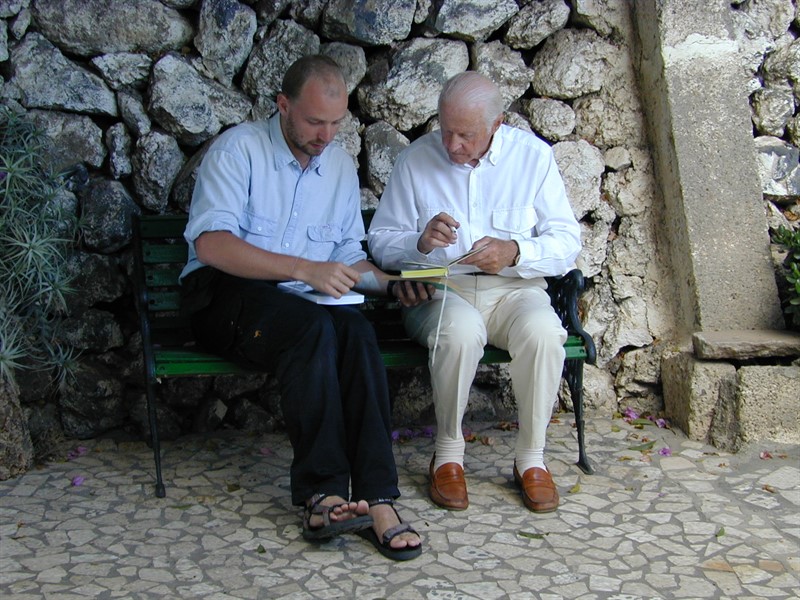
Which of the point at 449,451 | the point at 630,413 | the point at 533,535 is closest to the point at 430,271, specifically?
the point at 449,451

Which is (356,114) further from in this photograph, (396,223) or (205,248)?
(205,248)

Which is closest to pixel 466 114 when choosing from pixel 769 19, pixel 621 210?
pixel 621 210

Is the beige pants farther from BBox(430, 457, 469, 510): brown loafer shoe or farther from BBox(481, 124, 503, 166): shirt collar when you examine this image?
BBox(481, 124, 503, 166): shirt collar

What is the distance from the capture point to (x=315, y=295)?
12.3 ft

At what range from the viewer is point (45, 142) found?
13.9 ft

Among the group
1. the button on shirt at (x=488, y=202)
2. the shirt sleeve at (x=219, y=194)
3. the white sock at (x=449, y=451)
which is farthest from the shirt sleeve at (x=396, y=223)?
the white sock at (x=449, y=451)

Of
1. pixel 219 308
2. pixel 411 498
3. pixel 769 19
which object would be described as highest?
pixel 769 19

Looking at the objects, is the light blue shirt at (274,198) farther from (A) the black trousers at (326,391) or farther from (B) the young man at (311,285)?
(A) the black trousers at (326,391)

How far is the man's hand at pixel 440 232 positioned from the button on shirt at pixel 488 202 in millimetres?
192

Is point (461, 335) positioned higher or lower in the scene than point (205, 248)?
lower

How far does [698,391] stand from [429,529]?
1523 mm

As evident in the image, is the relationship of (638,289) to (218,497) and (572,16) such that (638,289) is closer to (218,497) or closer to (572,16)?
(572,16)

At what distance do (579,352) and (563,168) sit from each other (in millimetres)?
1259

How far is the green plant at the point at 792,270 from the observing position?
425 centimetres
